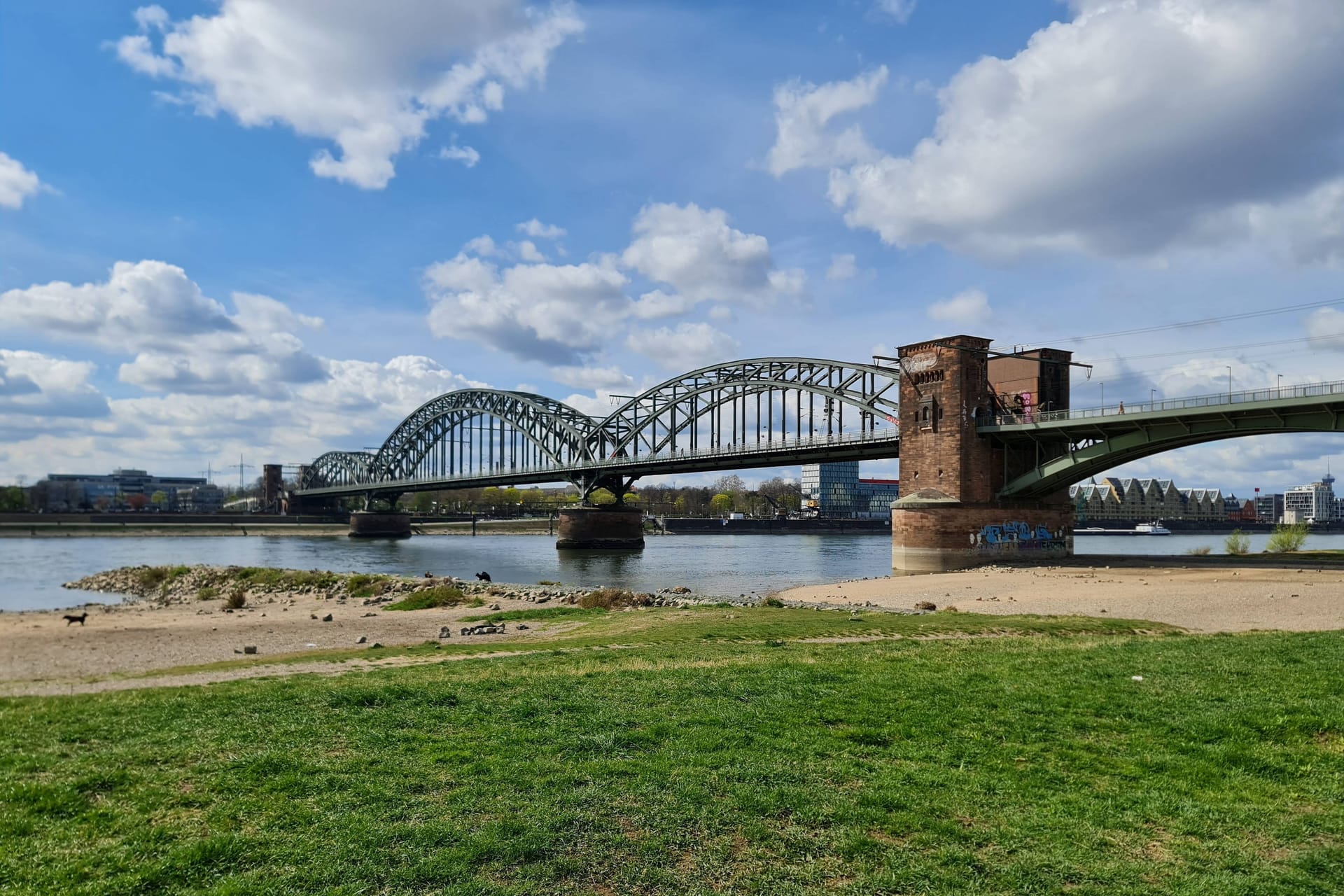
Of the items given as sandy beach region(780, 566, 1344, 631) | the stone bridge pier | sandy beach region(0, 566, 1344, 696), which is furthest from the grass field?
the stone bridge pier

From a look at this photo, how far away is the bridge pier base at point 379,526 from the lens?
140 m

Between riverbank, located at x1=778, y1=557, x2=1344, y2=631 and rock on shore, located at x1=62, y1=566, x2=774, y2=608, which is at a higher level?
riverbank, located at x1=778, y1=557, x2=1344, y2=631

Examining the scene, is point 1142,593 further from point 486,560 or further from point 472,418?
point 472,418

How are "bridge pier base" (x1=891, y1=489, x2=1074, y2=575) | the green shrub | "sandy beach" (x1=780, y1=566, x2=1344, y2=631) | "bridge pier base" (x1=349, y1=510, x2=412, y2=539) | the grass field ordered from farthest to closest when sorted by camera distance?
"bridge pier base" (x1=349, y1=510, x2=412, y2=539) < the green shrub < "bridge pier base" (x1=891, y1=489, x2=1074, y2=575) < "sandy beach" (x1=780, y1=566, x2=1344, y2=631) < the grass field

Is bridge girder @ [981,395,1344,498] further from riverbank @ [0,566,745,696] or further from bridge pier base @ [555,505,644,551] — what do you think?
bridge pier base @ [555,505,644,551]

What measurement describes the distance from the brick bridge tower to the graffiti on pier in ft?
0.17

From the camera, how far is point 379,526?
141 meters

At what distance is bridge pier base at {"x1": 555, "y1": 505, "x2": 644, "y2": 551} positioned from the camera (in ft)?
309

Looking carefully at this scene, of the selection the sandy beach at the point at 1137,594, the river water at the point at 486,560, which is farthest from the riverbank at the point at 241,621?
the sandy beach at the point at 1137,594

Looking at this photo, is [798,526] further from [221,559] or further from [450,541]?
[221,559]

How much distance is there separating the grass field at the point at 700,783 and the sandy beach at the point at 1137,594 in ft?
40.5

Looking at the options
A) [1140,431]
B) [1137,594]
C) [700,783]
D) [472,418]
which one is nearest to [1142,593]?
[1137,594]

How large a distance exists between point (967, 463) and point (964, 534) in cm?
434

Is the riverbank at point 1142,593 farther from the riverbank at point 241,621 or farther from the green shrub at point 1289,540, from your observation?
the green shrub at point 1289,540
